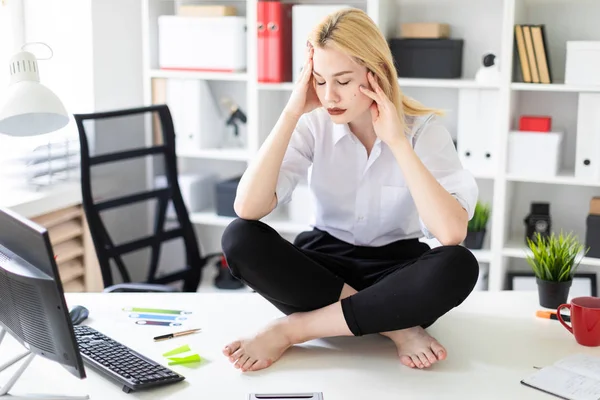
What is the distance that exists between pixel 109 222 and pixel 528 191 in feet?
5.95

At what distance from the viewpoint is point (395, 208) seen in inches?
87.5

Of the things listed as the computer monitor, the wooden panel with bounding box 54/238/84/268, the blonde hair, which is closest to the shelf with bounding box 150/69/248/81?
the wooden panel with bounding box 54/238/84/268

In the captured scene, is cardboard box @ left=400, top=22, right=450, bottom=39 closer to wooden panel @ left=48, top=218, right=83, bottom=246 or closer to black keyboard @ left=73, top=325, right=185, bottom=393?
wooden panel @ left=48, top=218, right=83, bottom=246

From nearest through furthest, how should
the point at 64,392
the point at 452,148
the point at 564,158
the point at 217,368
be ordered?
the point at 64,392 → the point at 217,368 → the point at 452,148 → the point at 564,158

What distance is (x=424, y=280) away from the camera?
6.22 ft

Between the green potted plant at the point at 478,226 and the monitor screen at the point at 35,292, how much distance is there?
2.12 m

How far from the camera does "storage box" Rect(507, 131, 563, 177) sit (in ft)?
10.6

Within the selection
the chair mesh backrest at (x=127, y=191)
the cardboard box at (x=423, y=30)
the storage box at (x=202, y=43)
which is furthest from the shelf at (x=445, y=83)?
the chair mesh backrest at (x=127, y=191)

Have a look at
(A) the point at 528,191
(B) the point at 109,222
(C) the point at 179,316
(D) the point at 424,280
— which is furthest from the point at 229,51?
(D) the point at 424,280

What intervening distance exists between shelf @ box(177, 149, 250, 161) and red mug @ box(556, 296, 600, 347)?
6.09 ft

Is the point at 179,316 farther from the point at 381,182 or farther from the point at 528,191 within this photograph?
the point at 528,191

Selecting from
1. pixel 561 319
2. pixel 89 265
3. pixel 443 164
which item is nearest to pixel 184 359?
pixel 443 164

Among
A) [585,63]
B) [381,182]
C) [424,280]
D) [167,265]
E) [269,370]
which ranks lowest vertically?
[167,265]

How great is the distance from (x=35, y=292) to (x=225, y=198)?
2.16 m
